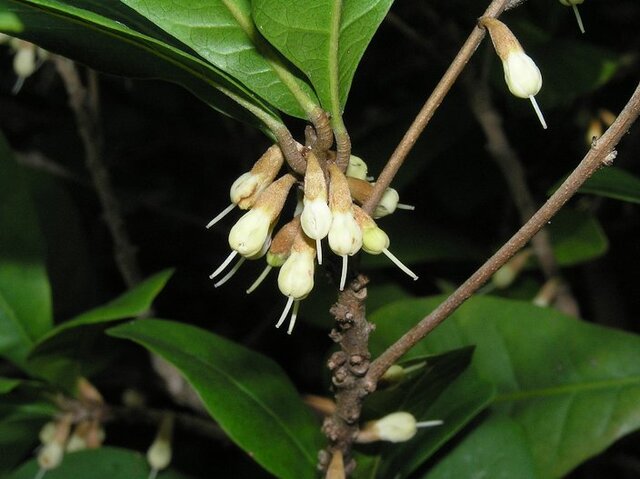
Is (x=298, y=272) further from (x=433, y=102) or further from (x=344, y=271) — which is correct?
(x=433, y=102)

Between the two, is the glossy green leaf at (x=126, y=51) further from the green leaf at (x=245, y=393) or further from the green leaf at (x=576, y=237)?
the green leaf at (x=576, y=237)

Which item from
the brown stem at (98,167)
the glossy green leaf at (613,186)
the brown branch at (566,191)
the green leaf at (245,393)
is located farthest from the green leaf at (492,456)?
the brown stem at (98,167)

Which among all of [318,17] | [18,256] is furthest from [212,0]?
[18,256]

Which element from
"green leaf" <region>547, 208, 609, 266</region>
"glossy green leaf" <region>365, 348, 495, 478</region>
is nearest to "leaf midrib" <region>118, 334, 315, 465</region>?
"glossy green leaf" <region>365, 348, 495, 478</region>

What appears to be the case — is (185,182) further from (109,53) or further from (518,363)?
(109,53)

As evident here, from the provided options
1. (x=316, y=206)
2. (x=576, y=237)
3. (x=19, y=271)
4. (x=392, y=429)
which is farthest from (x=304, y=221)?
(x=576, y=237)

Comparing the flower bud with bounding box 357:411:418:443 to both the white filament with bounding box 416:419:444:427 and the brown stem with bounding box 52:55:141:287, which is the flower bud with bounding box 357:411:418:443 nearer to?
the white filament with bounding box 416:419:444:427
